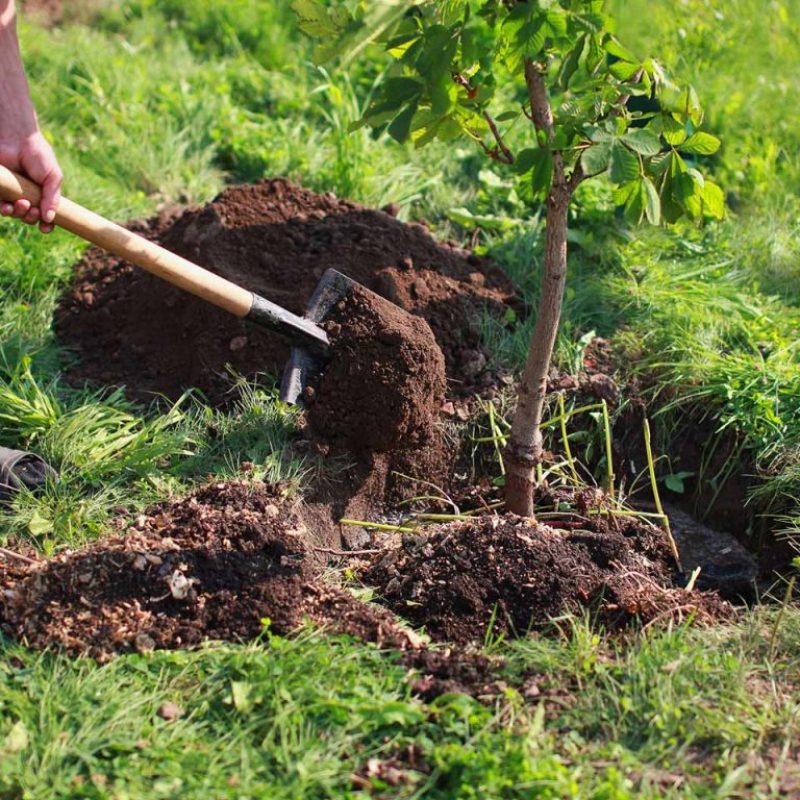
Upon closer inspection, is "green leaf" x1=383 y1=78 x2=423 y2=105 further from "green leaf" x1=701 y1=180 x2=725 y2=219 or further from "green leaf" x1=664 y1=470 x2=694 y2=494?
"green leaf" x1=664 y1=470 x2=694 y2=494

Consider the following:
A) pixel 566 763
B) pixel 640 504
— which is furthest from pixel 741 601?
pixel 566 763

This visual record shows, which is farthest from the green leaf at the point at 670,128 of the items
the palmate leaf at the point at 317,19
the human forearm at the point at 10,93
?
the human forearm at the point at 10,93

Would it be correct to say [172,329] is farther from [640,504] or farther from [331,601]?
[640,504]

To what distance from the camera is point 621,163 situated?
281 cm

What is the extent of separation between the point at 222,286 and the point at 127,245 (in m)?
0.35

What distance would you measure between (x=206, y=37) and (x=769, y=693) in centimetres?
519

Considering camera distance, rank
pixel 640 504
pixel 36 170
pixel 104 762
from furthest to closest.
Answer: pixel 640 504 < pixel 36 170 < pixel 104 762

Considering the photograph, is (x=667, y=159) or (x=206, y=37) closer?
(x=667, y=159)

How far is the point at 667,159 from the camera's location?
9.75ft

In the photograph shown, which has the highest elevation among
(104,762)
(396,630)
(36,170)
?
(36,170)

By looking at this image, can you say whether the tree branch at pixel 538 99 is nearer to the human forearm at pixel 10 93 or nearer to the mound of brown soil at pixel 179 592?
the mound of brown soil at pixel 179 592

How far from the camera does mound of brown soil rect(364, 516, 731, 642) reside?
318cm

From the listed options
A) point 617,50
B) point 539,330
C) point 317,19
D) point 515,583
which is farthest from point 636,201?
point 515,583

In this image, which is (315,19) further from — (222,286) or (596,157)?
(222,286)
